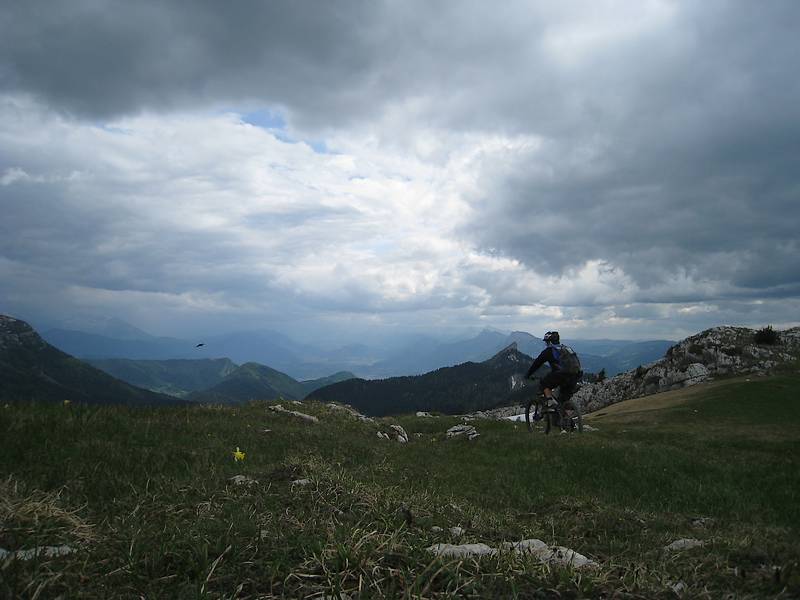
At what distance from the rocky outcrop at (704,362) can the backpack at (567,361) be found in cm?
3146

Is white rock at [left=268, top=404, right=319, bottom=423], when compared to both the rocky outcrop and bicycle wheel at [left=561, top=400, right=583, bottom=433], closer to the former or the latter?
bicycle wheel at [left=561, top=400, right=583, bottom=433]

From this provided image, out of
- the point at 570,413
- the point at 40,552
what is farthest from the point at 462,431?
the point at 40,552

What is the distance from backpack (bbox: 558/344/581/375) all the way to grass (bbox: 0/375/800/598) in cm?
354

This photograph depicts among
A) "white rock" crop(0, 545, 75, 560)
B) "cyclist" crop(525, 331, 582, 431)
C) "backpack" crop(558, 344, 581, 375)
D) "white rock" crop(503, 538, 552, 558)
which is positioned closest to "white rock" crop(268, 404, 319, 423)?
"cyclist" crop(525, 331, 582, 431)

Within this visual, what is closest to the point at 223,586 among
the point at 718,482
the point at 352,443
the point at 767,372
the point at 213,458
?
the point at 213,458

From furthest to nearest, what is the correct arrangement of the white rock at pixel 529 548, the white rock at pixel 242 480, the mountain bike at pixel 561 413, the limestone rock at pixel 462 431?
the limestone rock at pixel 462 431 < the mountain bike at pixel 561 413 < the white rock at pixel 242 480 < the white rock at pixel 529 548

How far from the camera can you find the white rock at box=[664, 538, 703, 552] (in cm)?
573

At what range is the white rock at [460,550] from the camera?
4017 mm

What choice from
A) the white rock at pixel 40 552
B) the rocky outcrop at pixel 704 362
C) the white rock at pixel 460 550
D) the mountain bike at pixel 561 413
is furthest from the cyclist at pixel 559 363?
the rocky outcrop at pixel 704 362

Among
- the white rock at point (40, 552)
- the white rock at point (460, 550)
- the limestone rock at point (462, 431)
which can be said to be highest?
the white rock at point (40, 552)

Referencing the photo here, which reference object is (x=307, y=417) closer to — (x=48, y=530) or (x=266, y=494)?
(x=266, y=494)

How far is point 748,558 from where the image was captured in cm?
470

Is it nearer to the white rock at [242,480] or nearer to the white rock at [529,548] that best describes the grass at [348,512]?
the white rock at [242,480]

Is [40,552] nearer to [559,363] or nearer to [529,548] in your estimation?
[529,548]
